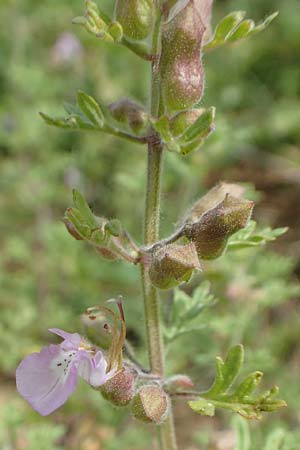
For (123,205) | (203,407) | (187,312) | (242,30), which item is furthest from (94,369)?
(123,205)

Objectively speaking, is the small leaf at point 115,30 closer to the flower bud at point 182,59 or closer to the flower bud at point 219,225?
the flower bud at point 182,59

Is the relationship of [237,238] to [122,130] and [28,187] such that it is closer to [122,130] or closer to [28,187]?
[122,130]

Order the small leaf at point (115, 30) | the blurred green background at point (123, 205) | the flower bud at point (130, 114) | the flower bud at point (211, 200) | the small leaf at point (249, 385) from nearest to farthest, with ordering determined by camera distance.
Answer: the small leaf at point (115, 30) → the small leaf at point (249, 385) → the flower bud at point (130, 114) → the flower bud at point (211, 200) → the blurred green background at point (123, 205)

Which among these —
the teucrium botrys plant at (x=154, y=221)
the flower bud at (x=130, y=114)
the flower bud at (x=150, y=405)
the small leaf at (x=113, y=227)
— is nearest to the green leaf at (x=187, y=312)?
the teucrium botrys plant at (x=154, y=221)

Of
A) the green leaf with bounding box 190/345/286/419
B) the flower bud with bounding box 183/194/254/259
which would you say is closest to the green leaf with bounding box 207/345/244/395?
the green leaf with bounding box 190/345/286/419

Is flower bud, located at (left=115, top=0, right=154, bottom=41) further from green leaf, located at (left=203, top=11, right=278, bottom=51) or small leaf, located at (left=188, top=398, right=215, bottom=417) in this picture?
small leaf, located at (left=188, top=398, right=215, bottom=417)

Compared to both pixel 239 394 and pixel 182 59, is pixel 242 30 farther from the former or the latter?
pixel 239 394
